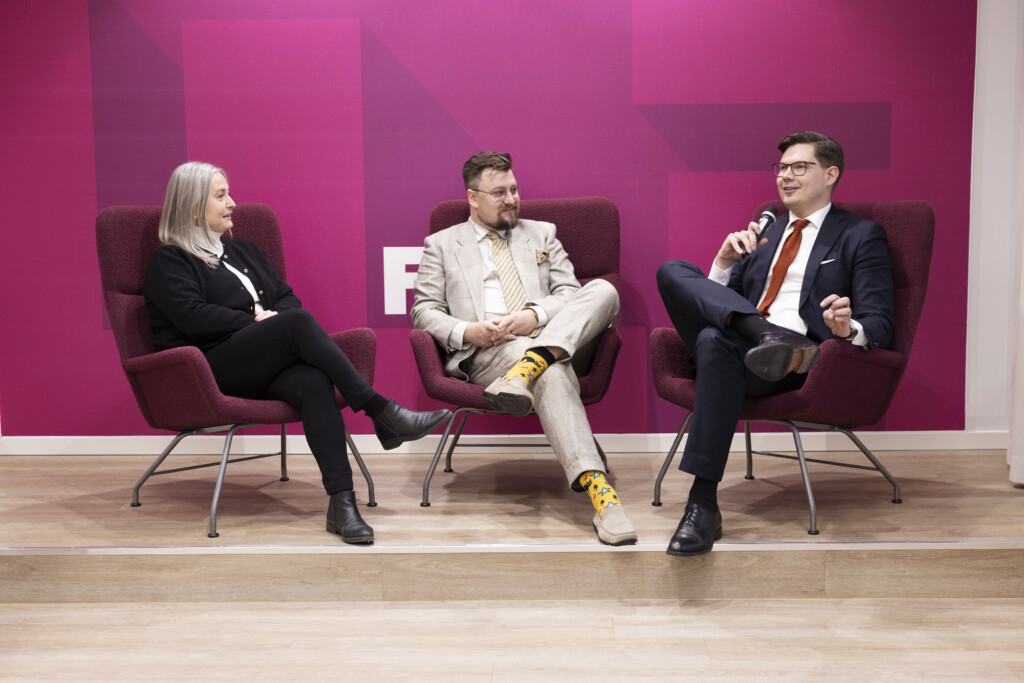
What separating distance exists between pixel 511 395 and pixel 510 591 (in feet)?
1.97

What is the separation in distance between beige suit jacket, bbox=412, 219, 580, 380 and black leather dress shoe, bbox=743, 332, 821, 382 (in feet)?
3.08

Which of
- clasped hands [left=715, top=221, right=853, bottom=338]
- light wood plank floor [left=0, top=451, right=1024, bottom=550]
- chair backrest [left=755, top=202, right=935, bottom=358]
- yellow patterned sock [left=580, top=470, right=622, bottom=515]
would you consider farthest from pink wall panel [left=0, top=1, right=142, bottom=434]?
chair backrest [left=755, top=202, right=935, bottom=358]

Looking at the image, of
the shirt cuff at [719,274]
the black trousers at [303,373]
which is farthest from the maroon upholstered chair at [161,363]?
the shirt cuff at [719,274]

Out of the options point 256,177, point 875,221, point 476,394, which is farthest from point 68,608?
point 875,221

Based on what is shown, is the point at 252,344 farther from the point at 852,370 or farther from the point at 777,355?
the point at 852,370

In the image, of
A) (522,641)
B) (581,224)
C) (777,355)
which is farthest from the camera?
(581,224)

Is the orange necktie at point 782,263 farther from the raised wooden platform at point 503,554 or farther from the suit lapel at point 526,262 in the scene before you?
the suit lapel at point 526,262

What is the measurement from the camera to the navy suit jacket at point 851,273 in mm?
2855

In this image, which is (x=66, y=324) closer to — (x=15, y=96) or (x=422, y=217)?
(x=15, y=96)

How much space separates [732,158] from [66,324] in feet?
10.2

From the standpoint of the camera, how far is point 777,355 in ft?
7.95

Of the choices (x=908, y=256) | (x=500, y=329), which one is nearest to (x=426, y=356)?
(x=500, y=329)

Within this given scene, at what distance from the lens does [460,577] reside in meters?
2.57

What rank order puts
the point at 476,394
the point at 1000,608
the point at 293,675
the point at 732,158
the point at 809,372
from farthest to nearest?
the point at 732,158 < the point at 476,394 < the point at 809,372 < the point at 1000,608 < the point at 293,675
